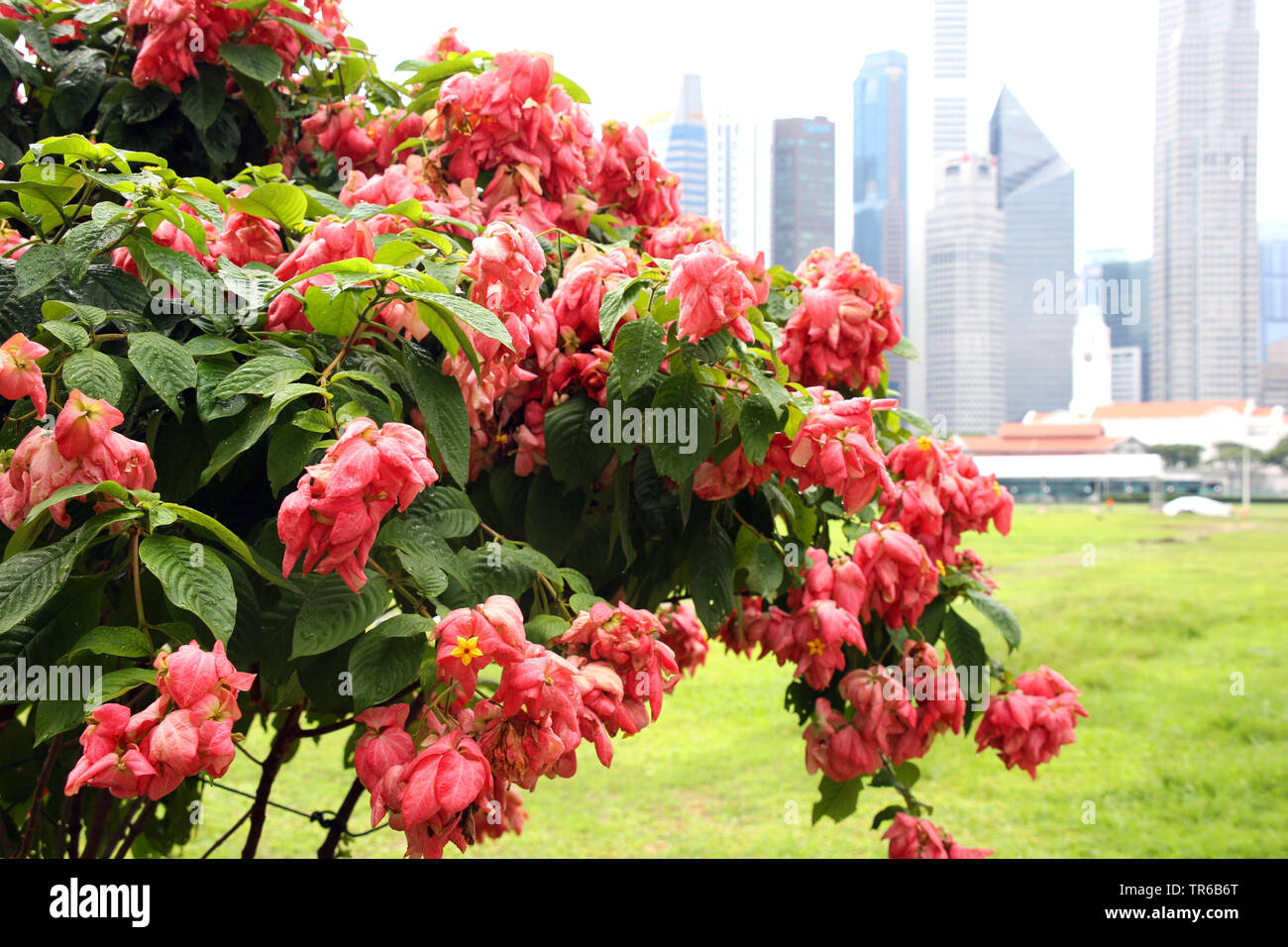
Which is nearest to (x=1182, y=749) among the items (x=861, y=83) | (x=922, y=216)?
(x=922, y=216)

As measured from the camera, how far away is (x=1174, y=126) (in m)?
7.11

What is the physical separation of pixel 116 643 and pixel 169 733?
0.08m

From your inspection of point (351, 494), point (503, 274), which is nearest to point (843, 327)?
point (503, 274)

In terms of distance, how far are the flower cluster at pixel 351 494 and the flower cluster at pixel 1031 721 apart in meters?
0.87

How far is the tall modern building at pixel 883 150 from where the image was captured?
317 centimetres

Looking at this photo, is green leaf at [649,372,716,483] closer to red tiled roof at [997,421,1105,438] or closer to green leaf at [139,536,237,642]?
green leaf at [139,536,237,642]

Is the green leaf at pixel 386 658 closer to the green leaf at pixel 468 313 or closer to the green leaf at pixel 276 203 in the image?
the green leaf at pixel 468 313

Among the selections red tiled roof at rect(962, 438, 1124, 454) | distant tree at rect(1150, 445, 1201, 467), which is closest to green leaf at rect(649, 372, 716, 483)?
red tiled roof at rect(962, 438, 1124, 454)

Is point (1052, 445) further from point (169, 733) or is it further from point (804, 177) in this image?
point (169, 733)

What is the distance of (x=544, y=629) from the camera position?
0.72m

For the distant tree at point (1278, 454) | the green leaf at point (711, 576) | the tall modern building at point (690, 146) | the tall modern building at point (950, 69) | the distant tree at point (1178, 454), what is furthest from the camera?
the distant tree at point (1178, 454)

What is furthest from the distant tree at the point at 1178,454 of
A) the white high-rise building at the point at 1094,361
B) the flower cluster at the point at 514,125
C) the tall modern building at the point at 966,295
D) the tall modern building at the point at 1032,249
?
the flower cluster at the point at 514,125
